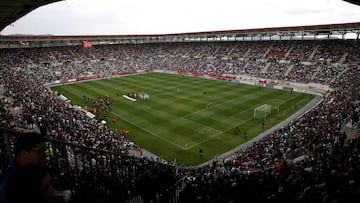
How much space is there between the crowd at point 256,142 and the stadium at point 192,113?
104mm

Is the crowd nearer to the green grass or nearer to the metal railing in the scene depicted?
the metal railing

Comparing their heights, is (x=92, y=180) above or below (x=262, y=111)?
above

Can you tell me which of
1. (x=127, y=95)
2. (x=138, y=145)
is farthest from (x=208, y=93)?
(x=138, y=145)

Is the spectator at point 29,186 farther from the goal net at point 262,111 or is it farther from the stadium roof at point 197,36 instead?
the stadium roof at point 197,36

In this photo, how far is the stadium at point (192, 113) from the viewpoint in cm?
774

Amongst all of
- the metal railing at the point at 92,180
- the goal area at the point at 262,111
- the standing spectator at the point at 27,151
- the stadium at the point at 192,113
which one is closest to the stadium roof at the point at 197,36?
the stadium at the point at 192,113

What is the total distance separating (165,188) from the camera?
8.88 meters

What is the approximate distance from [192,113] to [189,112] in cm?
54

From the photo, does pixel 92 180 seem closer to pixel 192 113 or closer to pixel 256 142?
pixel 256 142

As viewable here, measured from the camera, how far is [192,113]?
31797 mm

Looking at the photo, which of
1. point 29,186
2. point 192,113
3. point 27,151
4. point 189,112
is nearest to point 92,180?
point 27,151

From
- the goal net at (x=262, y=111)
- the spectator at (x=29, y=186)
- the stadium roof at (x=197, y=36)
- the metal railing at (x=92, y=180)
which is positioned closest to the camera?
the spectator at (x=29, y=186)

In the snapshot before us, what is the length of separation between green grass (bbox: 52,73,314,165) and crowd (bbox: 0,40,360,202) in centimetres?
310

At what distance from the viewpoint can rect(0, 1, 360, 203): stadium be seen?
305 inches
